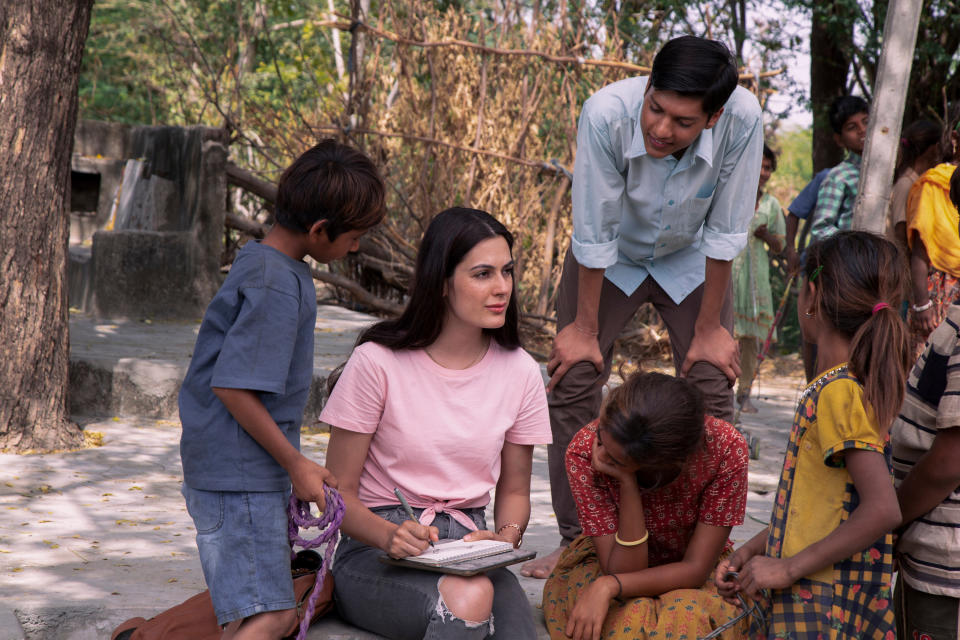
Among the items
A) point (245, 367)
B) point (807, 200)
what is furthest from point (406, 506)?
point (807, 200)

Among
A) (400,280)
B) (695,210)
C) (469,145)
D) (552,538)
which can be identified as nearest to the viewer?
(695,210)

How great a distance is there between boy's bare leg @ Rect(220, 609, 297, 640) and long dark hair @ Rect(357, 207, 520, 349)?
714 mm

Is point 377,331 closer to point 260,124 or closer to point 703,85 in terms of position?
point 703,85

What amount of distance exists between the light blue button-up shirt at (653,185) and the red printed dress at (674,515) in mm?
728

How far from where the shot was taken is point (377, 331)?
8.78 ft

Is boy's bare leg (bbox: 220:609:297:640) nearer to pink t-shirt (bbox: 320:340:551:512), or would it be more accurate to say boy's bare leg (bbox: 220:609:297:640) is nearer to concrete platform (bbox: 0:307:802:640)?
concrete platform (bbox: 0:307:802:640)

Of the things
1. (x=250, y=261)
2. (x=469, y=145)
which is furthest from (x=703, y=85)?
(x=469, y=145)

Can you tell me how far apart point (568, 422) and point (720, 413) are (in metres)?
0.49

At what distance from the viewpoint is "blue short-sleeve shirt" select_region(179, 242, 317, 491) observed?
2.29 meters

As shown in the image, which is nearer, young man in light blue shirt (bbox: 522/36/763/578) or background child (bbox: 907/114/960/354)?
young man in light blue shirt (bbox: 522/36/763/578)

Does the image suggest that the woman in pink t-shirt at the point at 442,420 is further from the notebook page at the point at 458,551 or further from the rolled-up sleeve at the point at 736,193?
the rolled-up sleeve at the point at 736,193

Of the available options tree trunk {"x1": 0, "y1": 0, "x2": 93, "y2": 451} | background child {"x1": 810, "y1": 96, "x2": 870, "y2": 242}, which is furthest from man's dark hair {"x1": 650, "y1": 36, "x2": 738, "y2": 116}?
tree trunk {"x1": 0, "y1": 0, "x2": 93, "y2": 451}

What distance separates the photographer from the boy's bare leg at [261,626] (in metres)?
2.33

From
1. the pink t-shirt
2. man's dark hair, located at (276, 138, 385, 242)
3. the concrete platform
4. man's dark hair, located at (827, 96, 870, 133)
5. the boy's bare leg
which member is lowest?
the concrete platform
